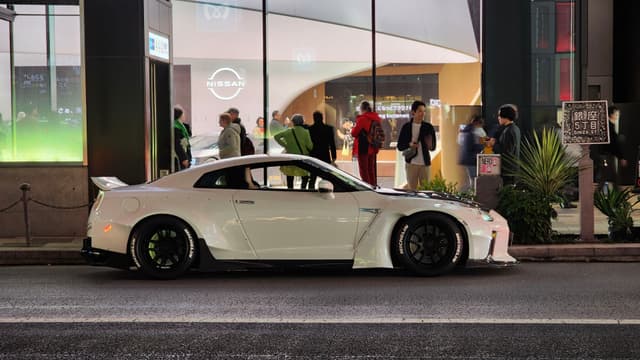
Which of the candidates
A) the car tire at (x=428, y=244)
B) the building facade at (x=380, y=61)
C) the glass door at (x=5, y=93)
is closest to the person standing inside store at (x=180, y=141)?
the building facade at (x=380, y=61)

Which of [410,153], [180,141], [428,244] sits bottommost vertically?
[428,244]

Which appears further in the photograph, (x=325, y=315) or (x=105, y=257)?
(x=105, y=257)

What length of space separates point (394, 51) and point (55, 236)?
7.92 m

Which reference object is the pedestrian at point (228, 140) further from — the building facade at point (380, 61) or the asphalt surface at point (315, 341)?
the asphalt surface at point (315, 341)

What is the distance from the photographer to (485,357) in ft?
20.7

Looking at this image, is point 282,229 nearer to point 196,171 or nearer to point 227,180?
point 227,180

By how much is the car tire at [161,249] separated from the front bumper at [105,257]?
130 mm

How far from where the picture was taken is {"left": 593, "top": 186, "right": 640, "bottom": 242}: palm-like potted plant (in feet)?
40.1

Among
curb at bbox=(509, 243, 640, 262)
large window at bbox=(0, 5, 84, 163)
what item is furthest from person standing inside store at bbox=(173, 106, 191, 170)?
curb at bbox=(509, 243, 640, 262)

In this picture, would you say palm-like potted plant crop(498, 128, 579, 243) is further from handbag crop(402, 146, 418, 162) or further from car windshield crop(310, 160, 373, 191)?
handbag crop(402, 146, 418, 162)

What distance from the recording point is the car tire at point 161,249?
32.5ft

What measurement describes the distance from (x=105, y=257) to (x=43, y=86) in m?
5.32

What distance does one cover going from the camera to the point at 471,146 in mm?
18250

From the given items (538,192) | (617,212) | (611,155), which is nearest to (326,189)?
(538,192)
